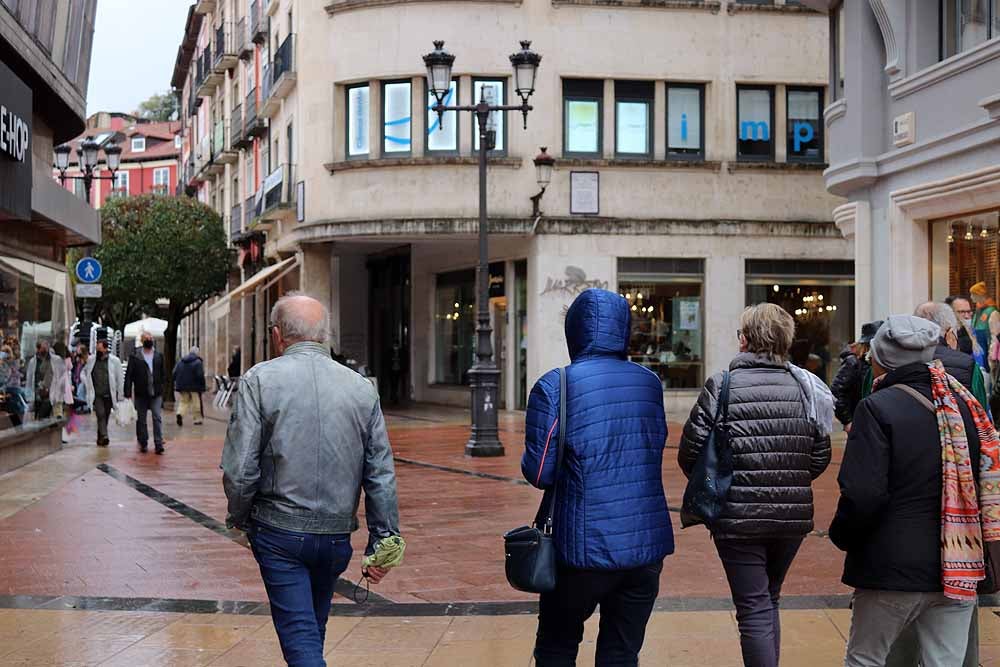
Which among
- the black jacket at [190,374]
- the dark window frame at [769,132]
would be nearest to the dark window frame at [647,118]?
the dark window frame at [769,132]

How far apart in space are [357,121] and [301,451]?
23680mm

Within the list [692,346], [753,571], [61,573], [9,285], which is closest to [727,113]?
[692,346]

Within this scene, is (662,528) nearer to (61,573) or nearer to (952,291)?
(61,573)

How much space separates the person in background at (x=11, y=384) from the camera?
660 inches

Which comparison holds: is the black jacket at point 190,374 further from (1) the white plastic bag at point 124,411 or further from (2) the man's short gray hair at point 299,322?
(2) the man's short gray hair at point 299,322

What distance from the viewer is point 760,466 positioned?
5215mm

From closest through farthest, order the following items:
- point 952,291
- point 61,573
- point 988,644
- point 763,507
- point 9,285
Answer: point 763,507 < point 988,644 < point 61,573 < point 952,291 < point 9,285

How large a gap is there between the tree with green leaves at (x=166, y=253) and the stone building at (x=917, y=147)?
26.2 m

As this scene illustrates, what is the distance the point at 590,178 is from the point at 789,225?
4.37 m

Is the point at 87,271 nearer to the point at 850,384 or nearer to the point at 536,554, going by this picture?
the point at 850,384

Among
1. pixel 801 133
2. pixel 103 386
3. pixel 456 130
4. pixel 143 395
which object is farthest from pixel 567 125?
pixel 143 395

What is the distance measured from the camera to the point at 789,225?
1069 inches

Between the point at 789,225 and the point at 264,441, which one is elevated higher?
the point at 789,225

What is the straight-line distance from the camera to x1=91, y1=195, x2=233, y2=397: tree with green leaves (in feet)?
132
